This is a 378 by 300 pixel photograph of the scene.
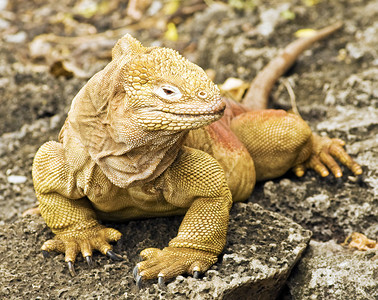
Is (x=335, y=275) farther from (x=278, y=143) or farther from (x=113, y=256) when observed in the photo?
(x=113, y=256)

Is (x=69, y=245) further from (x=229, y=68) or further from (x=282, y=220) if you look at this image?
(x=229, y=68)

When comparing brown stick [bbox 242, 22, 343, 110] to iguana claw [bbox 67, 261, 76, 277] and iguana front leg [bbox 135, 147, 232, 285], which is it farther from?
iguana claw [bbox 67, 261, 76, 277]

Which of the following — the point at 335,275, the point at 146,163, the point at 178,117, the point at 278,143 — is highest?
the point at 178,117

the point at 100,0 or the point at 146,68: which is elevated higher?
the point at 146,68

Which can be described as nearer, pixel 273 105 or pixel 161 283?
pixel 161 283

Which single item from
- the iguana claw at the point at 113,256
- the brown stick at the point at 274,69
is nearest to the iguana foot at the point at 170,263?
the iguana claw at the point at 113,256

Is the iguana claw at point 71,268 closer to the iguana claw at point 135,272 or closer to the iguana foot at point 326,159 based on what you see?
the iguana claw at point 135,272

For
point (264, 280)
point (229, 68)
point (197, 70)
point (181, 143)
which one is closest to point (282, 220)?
point (264, 280)

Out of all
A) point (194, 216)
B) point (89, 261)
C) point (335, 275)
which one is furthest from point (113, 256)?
point (335, 275)
